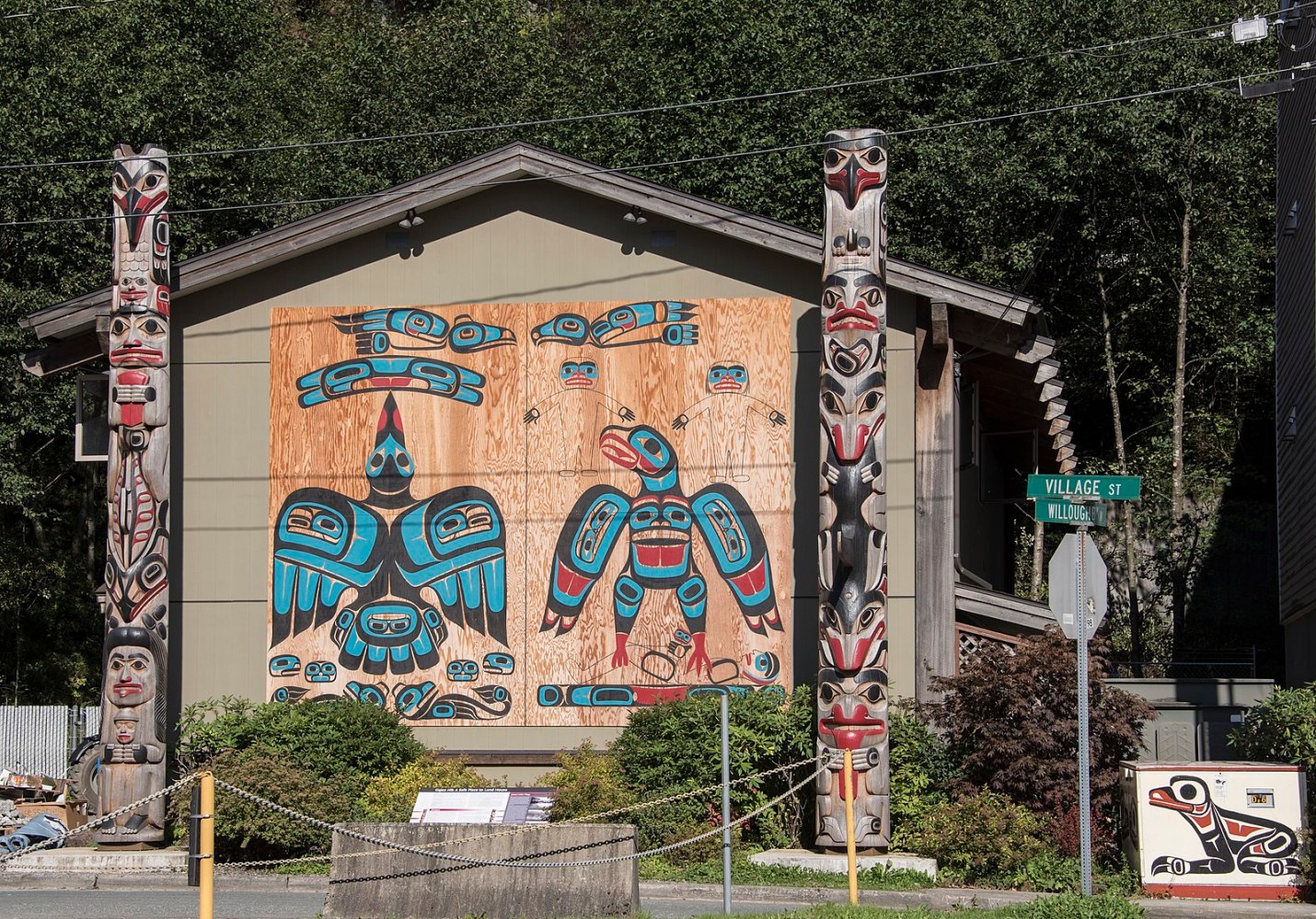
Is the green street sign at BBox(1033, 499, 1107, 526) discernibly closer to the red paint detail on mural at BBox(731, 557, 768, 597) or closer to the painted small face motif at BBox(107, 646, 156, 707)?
the red paint detail on mural at BBox(731, 557, 768, 597)

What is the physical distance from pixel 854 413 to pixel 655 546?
2.92 meters

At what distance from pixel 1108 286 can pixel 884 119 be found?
6.42 m

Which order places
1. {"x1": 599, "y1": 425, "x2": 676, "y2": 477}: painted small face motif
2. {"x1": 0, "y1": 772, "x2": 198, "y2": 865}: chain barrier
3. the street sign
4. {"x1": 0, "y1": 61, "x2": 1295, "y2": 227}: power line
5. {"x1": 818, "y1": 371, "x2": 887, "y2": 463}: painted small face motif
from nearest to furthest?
{"x1": 0, "y1": 772, "x2": 198, "y2": 865}: chain barrier < the street sign < {"x1": 818, "y1": 371, "x2": 887, "y2": 463}: painted small face motif < {"x1": 599, "y1": 425, "x2": 676, "y2": 477}: painted small face motif < {"x1": 0, "y1": 61, "x2": 1295, "y2": 227}: power line

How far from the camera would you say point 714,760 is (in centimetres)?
1459

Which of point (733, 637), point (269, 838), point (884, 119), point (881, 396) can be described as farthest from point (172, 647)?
point (884, 119)

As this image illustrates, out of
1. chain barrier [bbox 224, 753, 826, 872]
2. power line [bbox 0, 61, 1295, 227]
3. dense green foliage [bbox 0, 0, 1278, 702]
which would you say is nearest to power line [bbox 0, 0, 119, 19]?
dense green foliage [bbox 0, 0, 1278, 702]

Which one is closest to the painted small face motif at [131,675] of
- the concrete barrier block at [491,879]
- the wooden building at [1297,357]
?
the concrete barrier block at [491,879]

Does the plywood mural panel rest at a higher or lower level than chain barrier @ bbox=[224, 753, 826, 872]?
higher

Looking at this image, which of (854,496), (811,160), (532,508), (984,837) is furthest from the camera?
(811,160)

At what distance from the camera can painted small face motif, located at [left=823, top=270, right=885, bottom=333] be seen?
14.3m

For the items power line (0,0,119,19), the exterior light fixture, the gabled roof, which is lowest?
the gabled roof

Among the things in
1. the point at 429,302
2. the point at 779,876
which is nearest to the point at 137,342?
the point at 429,302

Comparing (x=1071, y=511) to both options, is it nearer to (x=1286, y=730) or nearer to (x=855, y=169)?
(x=1286, y=730)

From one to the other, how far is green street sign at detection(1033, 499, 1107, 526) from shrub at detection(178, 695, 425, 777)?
7650mm
